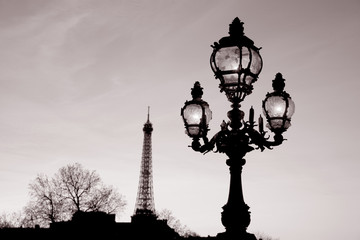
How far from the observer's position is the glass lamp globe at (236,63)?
27.7 ft

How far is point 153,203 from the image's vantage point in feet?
313

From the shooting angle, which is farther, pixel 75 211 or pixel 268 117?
pixel 75 211

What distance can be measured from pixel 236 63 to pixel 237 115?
0.96m

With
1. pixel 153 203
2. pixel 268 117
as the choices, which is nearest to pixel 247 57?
pixel 268 117

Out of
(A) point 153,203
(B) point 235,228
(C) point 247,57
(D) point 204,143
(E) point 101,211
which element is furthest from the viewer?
(A) point 153,203

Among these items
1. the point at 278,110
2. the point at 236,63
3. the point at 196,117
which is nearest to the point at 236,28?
the point at 236,63

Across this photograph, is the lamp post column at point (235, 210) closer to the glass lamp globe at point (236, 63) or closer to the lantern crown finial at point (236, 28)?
the glass lamp globe at point (236, 63)

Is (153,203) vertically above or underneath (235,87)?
above

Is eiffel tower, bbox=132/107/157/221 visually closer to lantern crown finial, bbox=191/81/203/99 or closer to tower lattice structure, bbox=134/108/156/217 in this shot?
tower lattice structure, bbox=134/108/156/217

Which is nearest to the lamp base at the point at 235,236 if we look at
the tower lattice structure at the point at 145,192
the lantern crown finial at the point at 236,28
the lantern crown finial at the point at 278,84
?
the lantern crown finial at the point at 278,84

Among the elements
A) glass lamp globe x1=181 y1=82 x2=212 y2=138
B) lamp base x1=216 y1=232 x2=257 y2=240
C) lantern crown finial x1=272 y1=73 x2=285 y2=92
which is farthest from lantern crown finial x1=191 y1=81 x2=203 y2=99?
lamp base x1=216 y1=232 x2=257 y2=240

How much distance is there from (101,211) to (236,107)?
162ft

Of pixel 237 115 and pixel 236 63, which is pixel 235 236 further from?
pixel 236 63

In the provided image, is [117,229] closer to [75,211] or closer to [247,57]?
[75,211]
